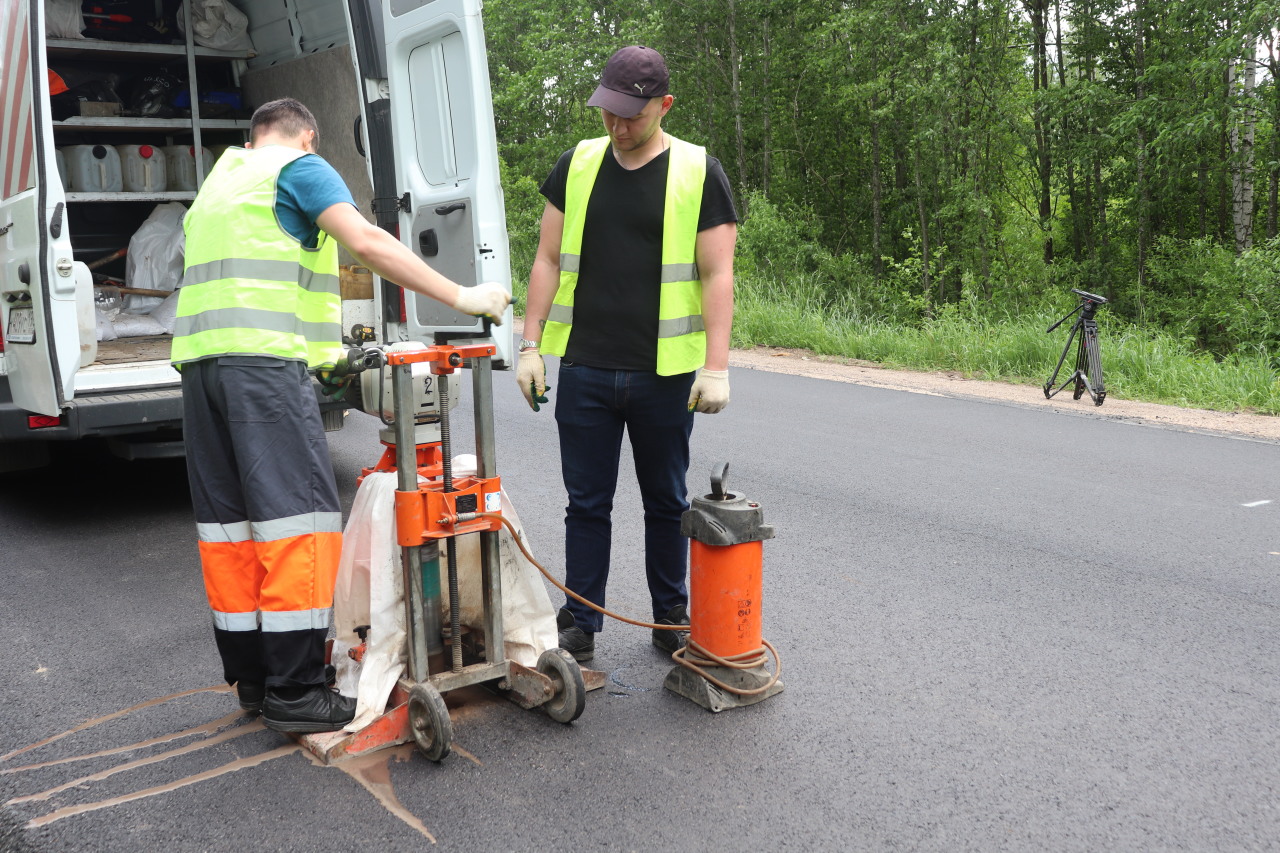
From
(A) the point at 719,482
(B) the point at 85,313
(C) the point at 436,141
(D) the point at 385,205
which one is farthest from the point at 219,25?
(A) the point at 719,482

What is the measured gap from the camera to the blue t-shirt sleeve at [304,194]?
3018 mm

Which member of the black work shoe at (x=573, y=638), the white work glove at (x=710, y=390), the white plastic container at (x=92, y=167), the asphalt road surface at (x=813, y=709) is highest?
the white plastic container at (x=92, y=167)

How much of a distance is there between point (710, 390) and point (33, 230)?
321 cm

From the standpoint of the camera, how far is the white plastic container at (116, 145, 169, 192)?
7922mm

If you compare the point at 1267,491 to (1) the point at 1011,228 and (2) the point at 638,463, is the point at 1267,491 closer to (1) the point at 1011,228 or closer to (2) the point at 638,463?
(2) the point at 638,463

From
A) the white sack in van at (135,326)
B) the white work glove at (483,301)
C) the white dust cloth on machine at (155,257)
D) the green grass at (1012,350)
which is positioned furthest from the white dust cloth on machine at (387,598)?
the green grass at (1012,350)

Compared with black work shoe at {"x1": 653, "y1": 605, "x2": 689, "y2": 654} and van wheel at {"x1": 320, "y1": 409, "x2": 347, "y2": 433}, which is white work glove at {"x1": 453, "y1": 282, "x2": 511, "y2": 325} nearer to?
black work shoe at {"x1": 653, "y1": 605, "x2": 689, "y2": 654}

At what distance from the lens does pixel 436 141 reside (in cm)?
532

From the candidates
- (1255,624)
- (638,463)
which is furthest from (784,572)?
(1255,624)

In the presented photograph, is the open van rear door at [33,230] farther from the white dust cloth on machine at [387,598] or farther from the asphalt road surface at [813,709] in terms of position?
the white dust cloth on machine at [387,598]

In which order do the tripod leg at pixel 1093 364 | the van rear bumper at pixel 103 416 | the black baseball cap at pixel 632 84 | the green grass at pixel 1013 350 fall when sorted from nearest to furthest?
1. the black baseball cap at pixel 632 84
2. the van rear bumper at pixel 103 416
3. the tripod leg at pixel 1093 364
4. the green grass at pixel 1013 350

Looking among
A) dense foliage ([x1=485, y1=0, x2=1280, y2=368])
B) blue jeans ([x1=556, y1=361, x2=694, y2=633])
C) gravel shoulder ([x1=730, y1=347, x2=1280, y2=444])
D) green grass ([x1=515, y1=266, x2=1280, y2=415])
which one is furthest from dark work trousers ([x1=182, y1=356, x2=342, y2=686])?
dense foliage ([x1=485, y1=0, x2=1280, y2=368])

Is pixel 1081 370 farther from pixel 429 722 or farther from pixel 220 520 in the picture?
pixel 220 520

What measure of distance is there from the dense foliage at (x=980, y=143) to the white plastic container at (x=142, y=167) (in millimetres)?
9097
